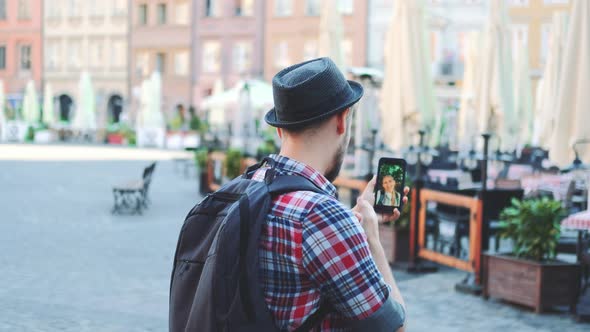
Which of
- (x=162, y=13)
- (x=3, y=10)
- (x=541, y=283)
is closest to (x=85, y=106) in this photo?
(x=162, y=13)

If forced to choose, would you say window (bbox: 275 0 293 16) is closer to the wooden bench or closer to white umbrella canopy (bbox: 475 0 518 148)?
white umbrella canopy (bbox: 475 0 518 148)

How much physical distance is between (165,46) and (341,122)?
52771 mm

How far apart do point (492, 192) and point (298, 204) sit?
7.97 metres

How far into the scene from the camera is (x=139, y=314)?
7.14 metres

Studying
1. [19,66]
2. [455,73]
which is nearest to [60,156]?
[455,73]

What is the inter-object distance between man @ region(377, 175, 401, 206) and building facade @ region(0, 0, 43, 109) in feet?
192

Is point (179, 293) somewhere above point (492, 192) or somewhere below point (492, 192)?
above

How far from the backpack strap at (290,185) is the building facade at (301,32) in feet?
145

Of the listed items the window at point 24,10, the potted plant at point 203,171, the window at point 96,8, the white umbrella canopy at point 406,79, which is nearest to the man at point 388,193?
the white umbrella canopy at point 406,79

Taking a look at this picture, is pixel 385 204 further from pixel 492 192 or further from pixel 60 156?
pixel 60 156

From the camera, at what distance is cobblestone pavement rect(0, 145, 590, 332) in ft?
22.9

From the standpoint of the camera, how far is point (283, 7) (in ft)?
164

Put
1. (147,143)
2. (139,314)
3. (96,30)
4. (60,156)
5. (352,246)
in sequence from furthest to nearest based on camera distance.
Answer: (96,30) → (147,143) → (60,156) → (139,314) → (352,246)

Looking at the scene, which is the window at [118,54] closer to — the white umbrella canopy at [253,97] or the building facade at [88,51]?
the building facade at [88,51]
